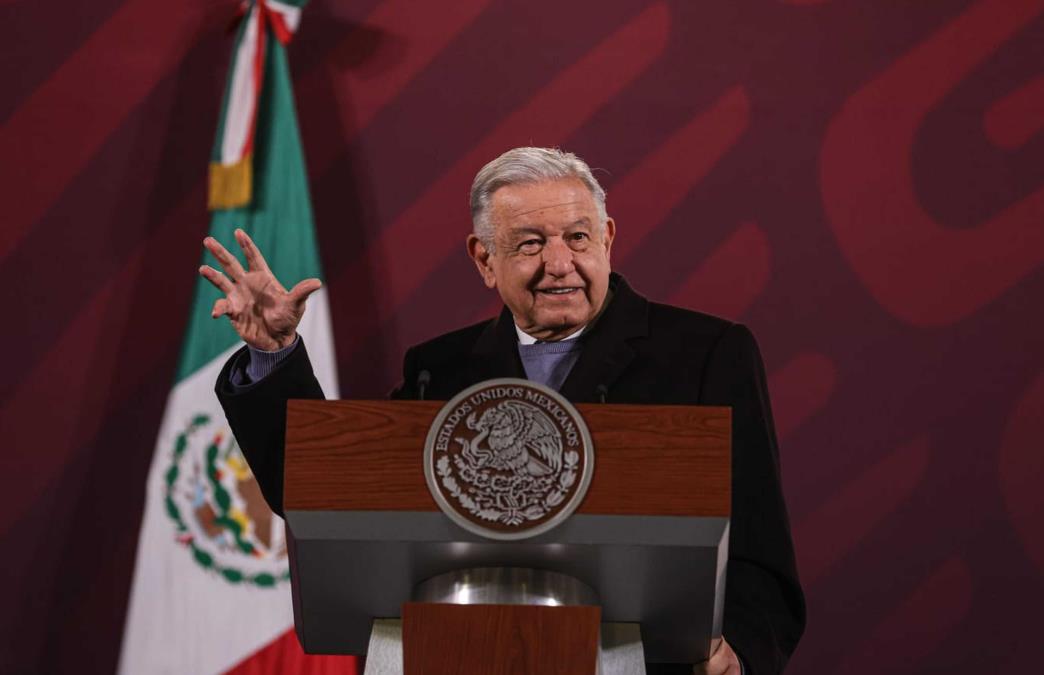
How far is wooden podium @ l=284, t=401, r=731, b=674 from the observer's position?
1.35 m

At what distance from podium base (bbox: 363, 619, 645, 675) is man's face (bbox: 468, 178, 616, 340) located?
0.70 meters

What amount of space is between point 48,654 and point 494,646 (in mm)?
2504

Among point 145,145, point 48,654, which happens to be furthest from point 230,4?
point 48,654

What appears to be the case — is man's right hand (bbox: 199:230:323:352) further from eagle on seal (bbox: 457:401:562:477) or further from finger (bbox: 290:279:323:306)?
eagle on seal (bbox: 457:401:562:477)

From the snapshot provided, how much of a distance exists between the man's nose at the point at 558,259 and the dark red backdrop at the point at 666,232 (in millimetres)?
1622

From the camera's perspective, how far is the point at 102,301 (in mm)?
3713

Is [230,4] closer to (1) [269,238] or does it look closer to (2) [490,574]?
(1) [269,238]

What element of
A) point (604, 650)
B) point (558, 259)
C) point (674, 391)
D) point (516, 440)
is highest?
point (558, 259)

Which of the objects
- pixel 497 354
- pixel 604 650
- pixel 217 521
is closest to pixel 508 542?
pixel 604 650

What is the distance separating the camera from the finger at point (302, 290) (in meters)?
1.77

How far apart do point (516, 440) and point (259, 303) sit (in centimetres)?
57

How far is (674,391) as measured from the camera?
1.99 metres

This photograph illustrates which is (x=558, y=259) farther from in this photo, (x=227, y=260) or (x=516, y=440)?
(x=516, y=440)

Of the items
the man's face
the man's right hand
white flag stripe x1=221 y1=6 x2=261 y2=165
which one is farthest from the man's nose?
white flag stripe x1=221 y1=6 x2=261 y2=165
